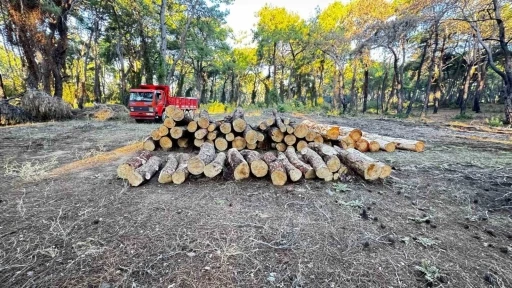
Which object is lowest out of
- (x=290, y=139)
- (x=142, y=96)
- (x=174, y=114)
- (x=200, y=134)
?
(x=290, y=139)

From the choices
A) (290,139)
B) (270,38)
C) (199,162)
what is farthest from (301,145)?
(270,38)

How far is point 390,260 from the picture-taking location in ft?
7.06

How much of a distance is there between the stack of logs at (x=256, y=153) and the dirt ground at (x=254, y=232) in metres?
0.21

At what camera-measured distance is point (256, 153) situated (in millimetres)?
4410

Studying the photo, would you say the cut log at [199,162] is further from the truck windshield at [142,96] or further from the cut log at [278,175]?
the truck windshield at [142,96]

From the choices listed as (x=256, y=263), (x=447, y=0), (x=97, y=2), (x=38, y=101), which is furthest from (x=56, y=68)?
(x=447, y=0)

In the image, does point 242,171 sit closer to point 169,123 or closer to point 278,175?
point 278,175

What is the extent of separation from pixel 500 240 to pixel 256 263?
2516 mm

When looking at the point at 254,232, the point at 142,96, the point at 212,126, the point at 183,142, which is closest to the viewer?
the point at 254,232

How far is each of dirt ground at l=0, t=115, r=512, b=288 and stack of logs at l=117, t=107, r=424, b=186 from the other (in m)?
0.21

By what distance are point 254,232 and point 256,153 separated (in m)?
2.02

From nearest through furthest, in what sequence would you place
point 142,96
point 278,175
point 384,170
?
point 278,175 < point 384,170 < point 142,96

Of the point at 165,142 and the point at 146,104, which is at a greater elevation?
the point at 146,104

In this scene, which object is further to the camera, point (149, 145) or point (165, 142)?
point (165, 142)
